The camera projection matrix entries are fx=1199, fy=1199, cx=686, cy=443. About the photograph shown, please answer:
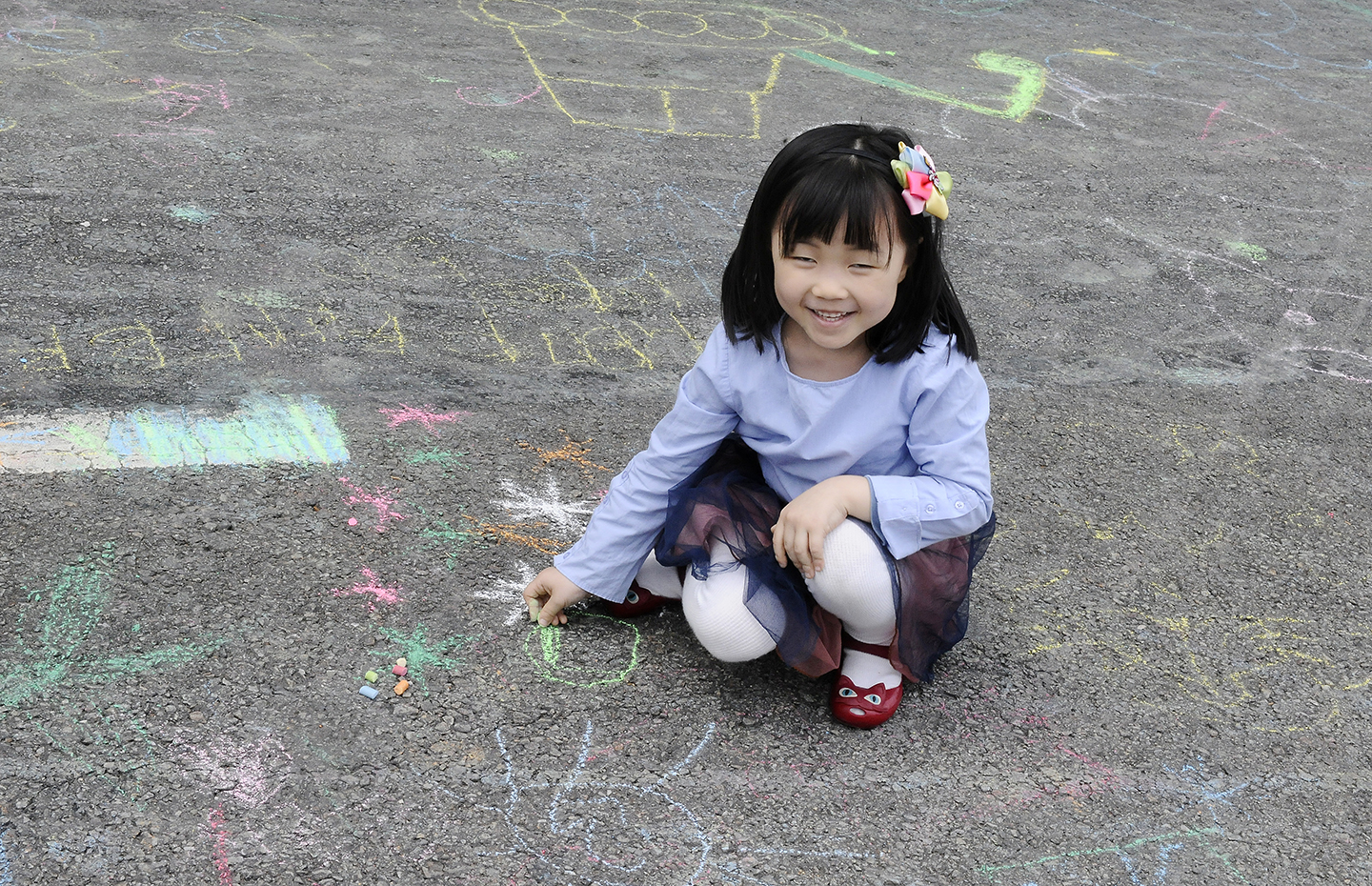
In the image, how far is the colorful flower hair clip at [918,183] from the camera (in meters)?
1.71

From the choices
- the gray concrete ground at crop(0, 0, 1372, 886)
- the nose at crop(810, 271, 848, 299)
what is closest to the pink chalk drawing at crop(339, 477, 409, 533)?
the gray concrete ground at crop(0, 0, 1372, 886)

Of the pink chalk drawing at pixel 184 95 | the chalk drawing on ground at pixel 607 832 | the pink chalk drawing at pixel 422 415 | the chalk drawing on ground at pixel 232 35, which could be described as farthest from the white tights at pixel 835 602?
the chalk drawing on ground at pixel 232 35

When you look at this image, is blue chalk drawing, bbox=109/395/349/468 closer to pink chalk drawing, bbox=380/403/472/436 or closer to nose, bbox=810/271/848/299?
pink chalk drawing, bbox=380/403/472/436

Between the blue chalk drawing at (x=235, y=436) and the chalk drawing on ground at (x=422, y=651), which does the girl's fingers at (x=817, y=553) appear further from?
the blue chalk drawing at (x=235, y=436)

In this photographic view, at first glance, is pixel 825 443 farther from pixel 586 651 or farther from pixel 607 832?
pixel 607 832

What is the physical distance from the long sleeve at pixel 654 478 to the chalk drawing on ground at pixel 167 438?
0.76 meters

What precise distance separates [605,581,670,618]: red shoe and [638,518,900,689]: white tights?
0.13 metres

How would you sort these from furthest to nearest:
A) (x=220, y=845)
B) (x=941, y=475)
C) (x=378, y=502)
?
(x=378, y=502) → (x=941, y=475) → (x=220, y=845)

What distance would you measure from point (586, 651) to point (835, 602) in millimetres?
463

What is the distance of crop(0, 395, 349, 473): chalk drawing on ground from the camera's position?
2.41m

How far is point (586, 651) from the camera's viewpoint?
2062 mm

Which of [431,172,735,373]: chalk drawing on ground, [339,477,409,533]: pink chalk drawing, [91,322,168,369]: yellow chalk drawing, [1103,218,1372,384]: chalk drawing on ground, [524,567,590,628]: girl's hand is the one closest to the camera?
[524,567,590,628]: girl's hand

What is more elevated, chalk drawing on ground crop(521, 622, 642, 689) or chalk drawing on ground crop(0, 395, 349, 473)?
chalk drawing on ground crop(521, 622, 642, 689)

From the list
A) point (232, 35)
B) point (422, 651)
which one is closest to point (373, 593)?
point (422, 651)
